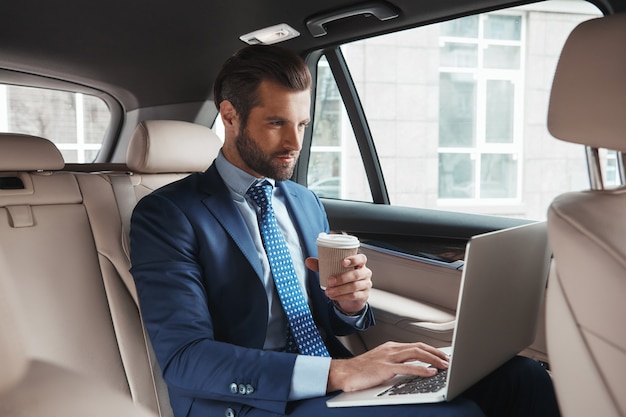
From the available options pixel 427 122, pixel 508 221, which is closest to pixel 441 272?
pixel 508 221

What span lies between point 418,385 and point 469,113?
690 centimetres

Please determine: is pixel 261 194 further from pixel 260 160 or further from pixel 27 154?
pixel 27 154

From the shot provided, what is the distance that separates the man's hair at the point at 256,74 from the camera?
1.56m

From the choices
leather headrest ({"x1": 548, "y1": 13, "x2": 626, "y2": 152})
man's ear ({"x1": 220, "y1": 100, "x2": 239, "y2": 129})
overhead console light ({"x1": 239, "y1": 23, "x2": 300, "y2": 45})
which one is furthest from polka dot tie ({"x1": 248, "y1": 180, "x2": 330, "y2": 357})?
overhead console light ({"x1": 239, "y1": 23, "x2": 300, "y2": 45})

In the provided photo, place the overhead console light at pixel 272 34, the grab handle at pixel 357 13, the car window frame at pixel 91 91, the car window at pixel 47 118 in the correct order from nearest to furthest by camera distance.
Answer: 1. the grab handle at pixel 357 13
2. the overhead console light at pixel 272 34
3. the car window frame at pixel 91 91
4. the car window at pixel 47 118

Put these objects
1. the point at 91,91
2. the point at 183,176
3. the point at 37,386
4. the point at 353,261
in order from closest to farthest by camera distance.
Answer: the point at 353,261, the point at 37,386, the point at 183,176, the point at 91,91

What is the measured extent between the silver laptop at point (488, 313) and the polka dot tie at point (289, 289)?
27 centimetres

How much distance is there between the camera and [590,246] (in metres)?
0.90

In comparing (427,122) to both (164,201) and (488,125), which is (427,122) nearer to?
(488,125)

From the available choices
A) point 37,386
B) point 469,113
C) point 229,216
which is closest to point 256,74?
point 229,216

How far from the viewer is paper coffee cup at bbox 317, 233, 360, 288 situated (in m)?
1.30

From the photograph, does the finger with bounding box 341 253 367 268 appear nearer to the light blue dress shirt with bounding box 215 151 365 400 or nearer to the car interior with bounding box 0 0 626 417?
the light blue dress shirt with bounding box 215 151 365 400

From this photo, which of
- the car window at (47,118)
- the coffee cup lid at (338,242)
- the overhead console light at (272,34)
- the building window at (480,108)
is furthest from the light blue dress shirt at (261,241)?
the building window at (480,108)

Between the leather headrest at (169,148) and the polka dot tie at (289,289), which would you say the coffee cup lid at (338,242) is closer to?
the polka dot tie at (289,289)
